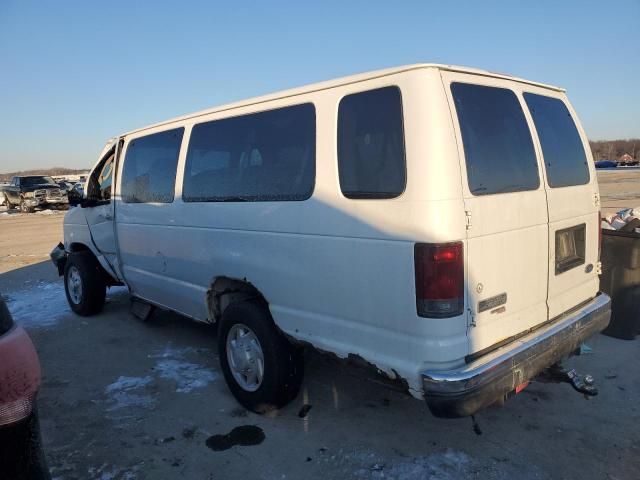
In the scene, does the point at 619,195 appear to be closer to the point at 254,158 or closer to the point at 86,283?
the point at 86,283

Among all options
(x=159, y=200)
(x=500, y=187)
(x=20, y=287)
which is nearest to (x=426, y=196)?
(x=500, y=187)

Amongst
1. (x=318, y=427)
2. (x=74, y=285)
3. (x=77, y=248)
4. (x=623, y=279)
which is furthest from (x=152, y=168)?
(x=623, y=279)

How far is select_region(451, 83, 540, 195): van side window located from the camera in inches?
105

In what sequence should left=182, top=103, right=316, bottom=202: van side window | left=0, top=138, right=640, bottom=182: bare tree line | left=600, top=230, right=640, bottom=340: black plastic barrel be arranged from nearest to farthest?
left=182, top=103, right=316, bottom=202: van side window < left=600, top=230, right=640, bottom=340: black plastic barrel < left=0, top=138, right=640, bottom=182: bare tree line

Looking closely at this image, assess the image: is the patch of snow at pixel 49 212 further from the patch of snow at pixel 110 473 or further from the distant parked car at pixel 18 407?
the distant parked car at pixel 18 407

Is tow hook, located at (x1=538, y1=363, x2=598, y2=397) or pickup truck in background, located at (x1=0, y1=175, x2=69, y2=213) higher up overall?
pickup truck in background, located at (x1=0, y1=175, x2=69, y2=213)

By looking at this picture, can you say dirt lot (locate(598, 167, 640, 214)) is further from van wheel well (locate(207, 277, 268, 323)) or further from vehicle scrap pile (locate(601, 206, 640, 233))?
van wheel well (locate(207, 277, 268, 323))

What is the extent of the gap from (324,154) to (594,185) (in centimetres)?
211

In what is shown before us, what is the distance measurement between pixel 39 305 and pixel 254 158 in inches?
202

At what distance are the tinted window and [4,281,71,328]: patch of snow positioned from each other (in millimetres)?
5763

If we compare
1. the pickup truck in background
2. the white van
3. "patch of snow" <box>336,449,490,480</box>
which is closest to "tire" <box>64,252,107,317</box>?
the white van

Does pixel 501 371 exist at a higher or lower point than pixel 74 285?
higher

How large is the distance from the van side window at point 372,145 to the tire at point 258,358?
122cm

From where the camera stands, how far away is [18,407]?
181 centimetres
